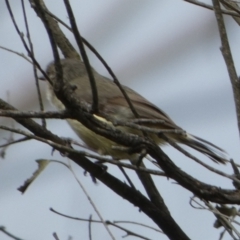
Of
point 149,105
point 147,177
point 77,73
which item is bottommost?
point 147,177

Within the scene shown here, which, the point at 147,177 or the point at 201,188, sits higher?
the point at 147,177

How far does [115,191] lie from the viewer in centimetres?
299

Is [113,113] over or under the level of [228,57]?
over

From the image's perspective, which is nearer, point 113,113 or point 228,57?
point 228,57

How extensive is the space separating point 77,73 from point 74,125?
2.95ft

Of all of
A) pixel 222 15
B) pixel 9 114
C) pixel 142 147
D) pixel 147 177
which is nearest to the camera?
pixel 9 114

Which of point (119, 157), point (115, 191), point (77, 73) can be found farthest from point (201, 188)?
point (77, 73)

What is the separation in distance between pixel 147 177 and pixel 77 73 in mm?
1686

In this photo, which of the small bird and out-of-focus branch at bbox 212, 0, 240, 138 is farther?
the small bird

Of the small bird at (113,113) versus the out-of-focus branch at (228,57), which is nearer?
the out-of-focus branch at (228,57)

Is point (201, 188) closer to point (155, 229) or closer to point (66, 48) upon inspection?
point (155, 229)

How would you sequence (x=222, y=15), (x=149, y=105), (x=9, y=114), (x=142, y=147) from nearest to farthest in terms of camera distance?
1. (x=9, y=114)
2. (x=142, y=147)
3. (x=222, y=15)
4. (x=149, y=105)

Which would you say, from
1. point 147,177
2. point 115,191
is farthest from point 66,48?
point 115,191

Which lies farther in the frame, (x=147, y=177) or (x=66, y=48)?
(x=66, y=48)
